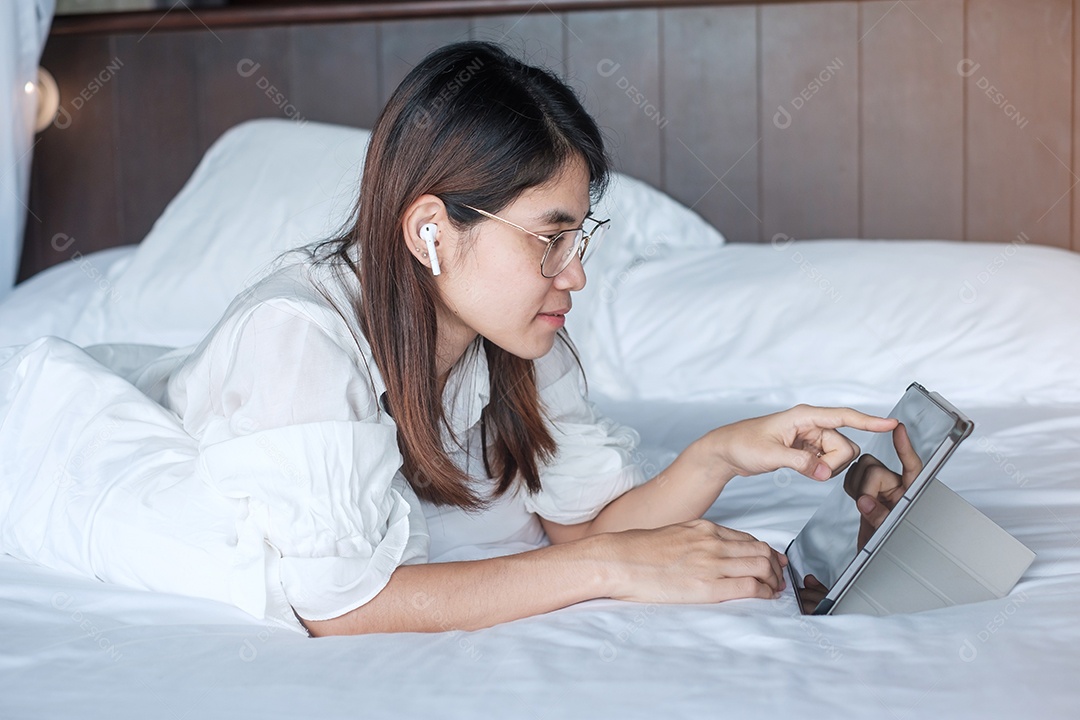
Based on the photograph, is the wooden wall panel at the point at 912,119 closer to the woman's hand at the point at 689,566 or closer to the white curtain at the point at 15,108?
the woman's hand at the point at 689,566

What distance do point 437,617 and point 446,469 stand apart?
0.54 ft

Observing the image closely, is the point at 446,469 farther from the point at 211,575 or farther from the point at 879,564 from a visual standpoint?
the point at 879,564

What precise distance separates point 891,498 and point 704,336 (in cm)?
80

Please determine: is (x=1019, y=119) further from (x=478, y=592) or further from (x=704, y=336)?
(x=478, y=592)

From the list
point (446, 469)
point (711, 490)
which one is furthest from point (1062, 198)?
point (446, 469)

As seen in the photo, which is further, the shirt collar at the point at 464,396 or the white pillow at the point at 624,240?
the white pillow at the point at 624,240

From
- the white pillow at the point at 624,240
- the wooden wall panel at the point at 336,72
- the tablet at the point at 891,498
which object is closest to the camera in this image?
the tablet at the point at 891,498

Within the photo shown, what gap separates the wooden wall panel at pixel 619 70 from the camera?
1.95 m

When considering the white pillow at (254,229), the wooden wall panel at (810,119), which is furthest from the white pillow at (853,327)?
the wooden wall panel at (810,119)

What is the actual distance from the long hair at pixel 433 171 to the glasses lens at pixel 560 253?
5 cm

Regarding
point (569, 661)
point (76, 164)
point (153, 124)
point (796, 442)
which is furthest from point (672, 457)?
point (76, 164)

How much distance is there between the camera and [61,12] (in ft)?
6.99

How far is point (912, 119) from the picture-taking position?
1.88 metres

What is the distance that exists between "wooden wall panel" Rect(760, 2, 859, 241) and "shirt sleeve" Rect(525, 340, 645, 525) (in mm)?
965
